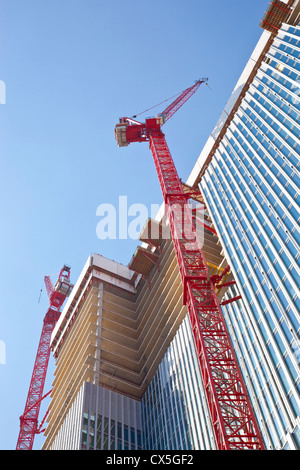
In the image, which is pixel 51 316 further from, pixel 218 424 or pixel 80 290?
pixel 218 424

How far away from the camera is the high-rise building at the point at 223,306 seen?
45688 millimetres

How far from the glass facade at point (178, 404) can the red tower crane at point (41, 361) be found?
27.7m

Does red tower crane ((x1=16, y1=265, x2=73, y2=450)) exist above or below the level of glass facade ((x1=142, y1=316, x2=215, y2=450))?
A: above

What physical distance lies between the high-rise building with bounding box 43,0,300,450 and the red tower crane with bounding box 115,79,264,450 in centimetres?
131

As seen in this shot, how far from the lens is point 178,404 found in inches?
2343

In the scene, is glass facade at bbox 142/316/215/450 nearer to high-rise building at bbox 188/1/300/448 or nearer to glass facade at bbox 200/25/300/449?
high-rise building at bbox 188/1/300/448

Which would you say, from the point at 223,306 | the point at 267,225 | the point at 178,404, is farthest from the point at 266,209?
the point at 178,404

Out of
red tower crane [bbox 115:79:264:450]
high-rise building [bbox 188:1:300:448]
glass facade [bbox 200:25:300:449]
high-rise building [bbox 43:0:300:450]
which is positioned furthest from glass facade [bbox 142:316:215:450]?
glass facade [bbox 200:25:300:449]

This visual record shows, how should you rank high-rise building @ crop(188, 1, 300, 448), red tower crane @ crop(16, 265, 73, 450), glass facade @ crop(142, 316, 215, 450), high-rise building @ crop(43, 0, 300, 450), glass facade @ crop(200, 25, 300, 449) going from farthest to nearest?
1. red tower crane @ crop(16, 265, 73, 450)
2. glass facade @ crop(142, 316, 215, 450)
3. high-rise building @ crop(43, 0, 300, 450)
4. high-rise building @ crop(188, 1, 300, 448)
5. glass facade @ crop(200, 25, 300, 449)

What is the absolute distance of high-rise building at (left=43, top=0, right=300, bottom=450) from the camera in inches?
1799

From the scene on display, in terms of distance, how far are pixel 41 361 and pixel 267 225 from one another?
6250 cm

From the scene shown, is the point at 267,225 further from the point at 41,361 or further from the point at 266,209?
the point at 41,361
